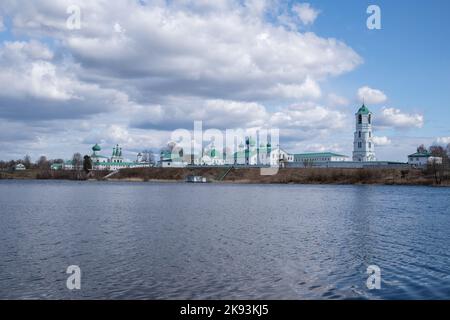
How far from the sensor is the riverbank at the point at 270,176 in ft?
403

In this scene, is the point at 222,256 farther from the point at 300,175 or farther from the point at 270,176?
the point at 270,176

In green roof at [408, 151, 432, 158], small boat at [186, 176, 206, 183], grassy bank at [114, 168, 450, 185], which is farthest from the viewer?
green roof at [408, 151, 432, 158]

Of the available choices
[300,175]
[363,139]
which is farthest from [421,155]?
[300,175]

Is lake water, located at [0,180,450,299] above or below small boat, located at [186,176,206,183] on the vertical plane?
below

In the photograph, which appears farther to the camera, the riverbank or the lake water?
the riverbank

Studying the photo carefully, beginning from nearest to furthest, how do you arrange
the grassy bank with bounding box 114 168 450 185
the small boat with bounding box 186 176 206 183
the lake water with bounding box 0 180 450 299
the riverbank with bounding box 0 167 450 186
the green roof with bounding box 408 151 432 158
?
the lake water with bounding box 0 180 450 299, the grassy bank with bounding box 114 168 450 185, the riverbank with bounding box 0 167 450 186, the small boat with bounding box 186 176 206 183, the green roof with bounding box 408 151 432 158

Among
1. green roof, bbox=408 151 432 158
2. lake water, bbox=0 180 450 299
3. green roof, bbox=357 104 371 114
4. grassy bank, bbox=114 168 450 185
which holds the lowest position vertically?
lake water, bbox=0 180 450 299

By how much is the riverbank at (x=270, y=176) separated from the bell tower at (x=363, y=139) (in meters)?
31.5

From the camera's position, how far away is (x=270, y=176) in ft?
487

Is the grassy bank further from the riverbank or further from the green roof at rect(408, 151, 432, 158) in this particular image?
the green roof at rect(408, 151, 432, 158)

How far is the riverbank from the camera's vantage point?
403 feet

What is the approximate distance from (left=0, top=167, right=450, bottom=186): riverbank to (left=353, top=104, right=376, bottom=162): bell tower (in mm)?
31476

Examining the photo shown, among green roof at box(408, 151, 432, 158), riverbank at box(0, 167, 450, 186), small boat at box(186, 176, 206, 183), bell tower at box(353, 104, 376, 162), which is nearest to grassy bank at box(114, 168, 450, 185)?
riverbank at box(0, 167, 450, 186)
